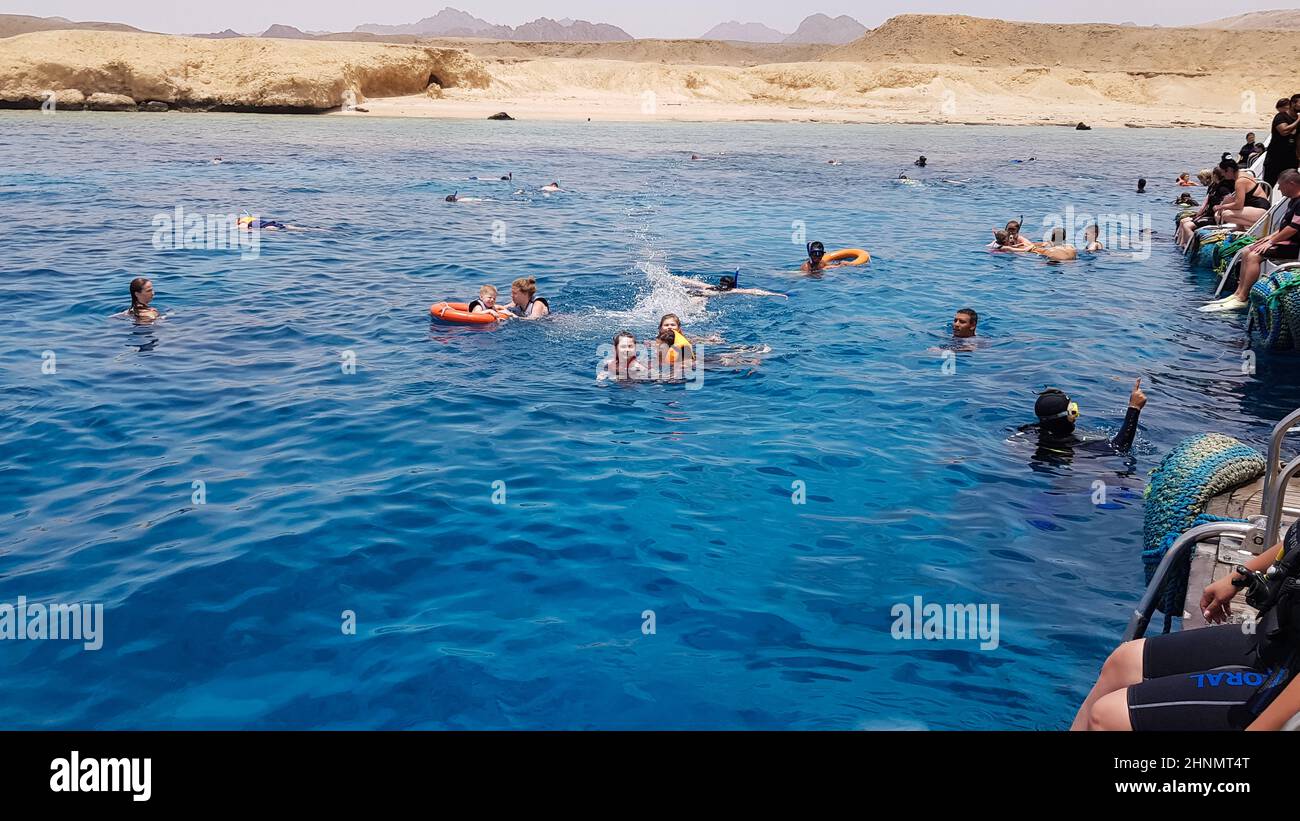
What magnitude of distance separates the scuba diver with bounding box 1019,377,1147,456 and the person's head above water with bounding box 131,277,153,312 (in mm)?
10879

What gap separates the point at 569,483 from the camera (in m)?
8.16

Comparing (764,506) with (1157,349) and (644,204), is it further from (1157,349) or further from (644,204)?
(644,204)

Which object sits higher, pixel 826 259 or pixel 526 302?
pixel 826 259

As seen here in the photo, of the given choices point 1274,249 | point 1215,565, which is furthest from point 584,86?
point 1215,565

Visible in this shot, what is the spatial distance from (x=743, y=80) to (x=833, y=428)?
78639 millimetres

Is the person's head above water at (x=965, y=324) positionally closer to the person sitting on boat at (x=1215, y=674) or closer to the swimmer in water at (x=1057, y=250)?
the swimmer in water at (x=1057, y=250)

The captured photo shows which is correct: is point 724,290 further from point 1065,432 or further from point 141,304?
point 141,304

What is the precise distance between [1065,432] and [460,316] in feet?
24.5

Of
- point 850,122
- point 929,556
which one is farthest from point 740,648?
point 850,122

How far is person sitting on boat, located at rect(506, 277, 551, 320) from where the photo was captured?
12.8 m

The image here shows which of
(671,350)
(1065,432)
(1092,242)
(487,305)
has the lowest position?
(1065,432)

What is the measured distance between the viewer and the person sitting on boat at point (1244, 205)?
15.9 meters

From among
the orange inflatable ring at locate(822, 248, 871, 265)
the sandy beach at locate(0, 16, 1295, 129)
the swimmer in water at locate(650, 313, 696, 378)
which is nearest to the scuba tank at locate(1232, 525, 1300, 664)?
the swimmer in water at locate(650, 313, 696, 378)

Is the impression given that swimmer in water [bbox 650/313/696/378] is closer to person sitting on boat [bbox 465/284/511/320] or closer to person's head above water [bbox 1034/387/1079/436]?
person sitting on boat [bbox 465/284/511/320]
